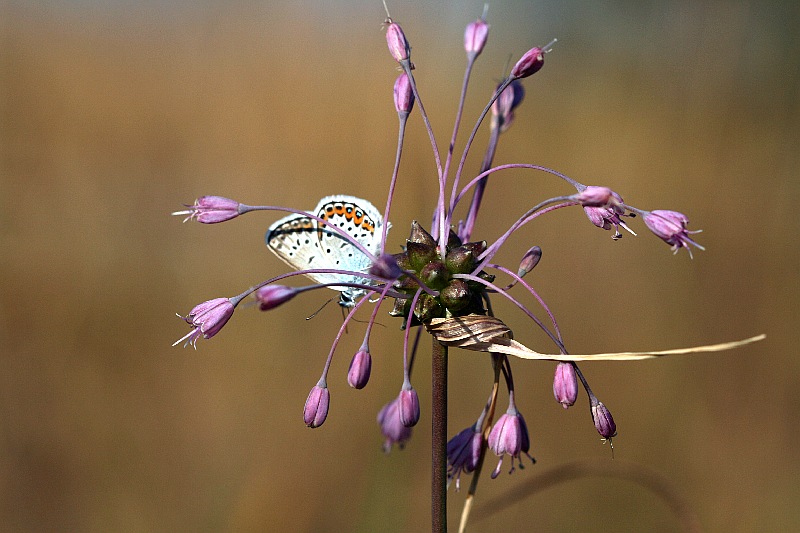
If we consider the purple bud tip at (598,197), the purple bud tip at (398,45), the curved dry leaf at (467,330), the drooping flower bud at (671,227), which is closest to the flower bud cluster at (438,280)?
the curved dry leaf at (467,330)

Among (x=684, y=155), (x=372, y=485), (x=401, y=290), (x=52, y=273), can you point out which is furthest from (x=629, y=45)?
(x=401, y=290)

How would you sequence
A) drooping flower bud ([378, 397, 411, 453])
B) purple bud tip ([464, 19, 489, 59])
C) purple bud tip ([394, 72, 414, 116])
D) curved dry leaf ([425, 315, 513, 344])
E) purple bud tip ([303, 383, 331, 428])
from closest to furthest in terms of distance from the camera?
curved dry leaf ([425, 315, 513, 344])
purple bud tip ([303, 383, 331, 428])
purple bud tip ([394, 72, 414, 116])
purple bud tip ([464, 19, 489, 59])
drooping flower bud ([378, 397, 411, 453])

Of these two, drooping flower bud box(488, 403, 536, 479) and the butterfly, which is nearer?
drooping flower bud box(488, 403, 536, 479)

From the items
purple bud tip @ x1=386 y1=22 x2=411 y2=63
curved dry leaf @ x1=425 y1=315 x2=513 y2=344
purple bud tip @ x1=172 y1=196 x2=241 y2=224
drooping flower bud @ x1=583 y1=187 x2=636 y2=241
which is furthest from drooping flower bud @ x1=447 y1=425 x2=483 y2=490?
purple bud tip @ x1=386 y1=22 x2=411 y2=63

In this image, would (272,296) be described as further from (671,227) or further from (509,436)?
(671,227)

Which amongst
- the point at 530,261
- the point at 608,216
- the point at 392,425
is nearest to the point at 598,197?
the point at 608,216

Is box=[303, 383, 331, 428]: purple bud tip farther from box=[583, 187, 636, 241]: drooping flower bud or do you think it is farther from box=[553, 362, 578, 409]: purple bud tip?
box=[583, 187, 636, 241]: drooping flower bud
